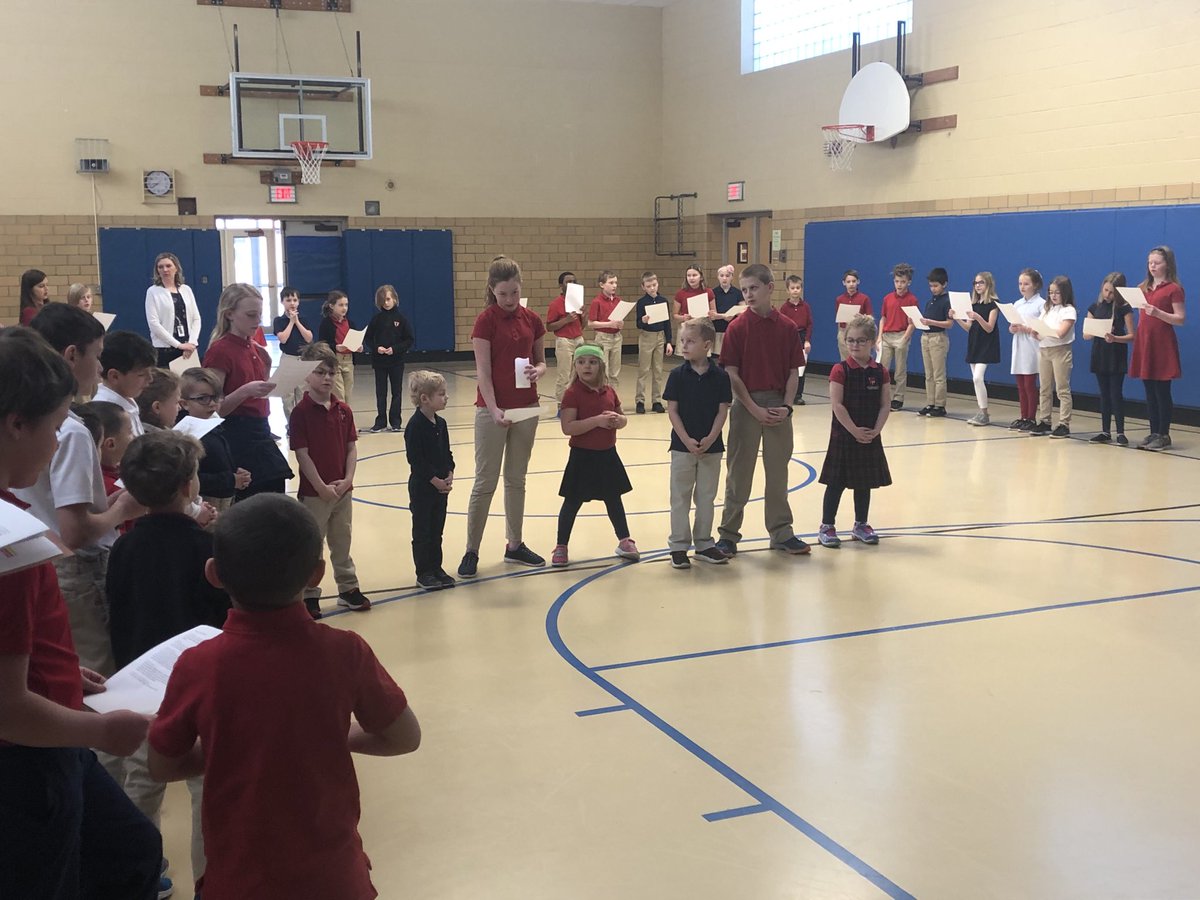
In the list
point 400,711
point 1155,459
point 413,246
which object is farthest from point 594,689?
point 413,246

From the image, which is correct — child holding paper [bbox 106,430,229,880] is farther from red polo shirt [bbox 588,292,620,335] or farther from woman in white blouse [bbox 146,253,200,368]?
red polo shirt [bbox 588,292,620,335]

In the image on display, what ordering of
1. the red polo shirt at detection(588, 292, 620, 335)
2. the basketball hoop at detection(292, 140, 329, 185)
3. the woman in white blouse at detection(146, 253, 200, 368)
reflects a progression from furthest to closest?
the basketball hoop at detection(292, 140, 329, 185) < the red polo shirt at detection(588, 292, 620, 335) < the woman in white blouse at detection(146, 253, 200, 368)

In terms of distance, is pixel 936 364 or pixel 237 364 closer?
pixel 237 364

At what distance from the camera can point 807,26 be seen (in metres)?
17.3

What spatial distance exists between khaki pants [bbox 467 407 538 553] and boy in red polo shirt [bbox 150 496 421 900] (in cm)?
441

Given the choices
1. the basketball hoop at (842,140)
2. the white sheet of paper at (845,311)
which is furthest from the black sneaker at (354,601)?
the basketball hoop at (842,140)

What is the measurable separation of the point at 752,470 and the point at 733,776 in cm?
321

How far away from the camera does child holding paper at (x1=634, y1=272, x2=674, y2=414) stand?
13.1 metres

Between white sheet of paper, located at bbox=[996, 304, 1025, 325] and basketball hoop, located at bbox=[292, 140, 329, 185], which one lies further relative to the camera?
basketball hoop, located at bbox=[292, 140, 329, 185]

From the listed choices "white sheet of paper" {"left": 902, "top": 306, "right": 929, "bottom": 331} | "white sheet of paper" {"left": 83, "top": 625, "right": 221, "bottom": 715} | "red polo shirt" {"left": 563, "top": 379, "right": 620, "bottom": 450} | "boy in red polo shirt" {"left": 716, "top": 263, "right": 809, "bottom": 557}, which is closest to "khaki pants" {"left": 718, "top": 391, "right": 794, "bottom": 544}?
"boy in red polo shirt" {"left": 716, "top": 263, "right": 809, "bottom": 557}

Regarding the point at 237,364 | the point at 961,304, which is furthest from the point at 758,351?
the point at 961,304

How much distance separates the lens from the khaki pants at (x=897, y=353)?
1379 centimetres

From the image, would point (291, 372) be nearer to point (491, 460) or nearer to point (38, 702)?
point (491, 460)

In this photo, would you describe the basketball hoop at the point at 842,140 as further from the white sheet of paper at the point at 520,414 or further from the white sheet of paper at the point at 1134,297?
the white sheet of paper at the point at 520,414
